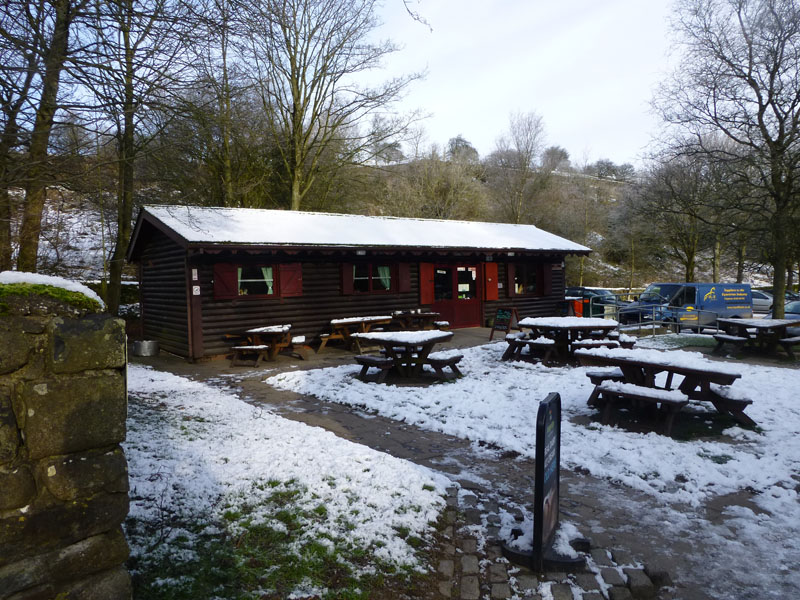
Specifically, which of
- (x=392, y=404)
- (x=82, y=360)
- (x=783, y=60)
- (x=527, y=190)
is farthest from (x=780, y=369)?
(x=527, y=190)

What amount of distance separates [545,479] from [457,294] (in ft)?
47.0

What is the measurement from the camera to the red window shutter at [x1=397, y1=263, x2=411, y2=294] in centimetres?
1577

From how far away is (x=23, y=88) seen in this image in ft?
15.9

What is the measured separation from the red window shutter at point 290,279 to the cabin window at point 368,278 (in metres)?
1.38

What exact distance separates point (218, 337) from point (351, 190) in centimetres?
1691

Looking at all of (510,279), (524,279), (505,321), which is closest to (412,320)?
(505,321)

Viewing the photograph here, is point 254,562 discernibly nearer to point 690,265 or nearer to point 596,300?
point 596,300

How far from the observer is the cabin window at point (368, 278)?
14.6 meters

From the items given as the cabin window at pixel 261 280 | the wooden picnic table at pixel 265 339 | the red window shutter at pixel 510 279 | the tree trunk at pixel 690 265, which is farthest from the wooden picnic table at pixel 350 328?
the tree trunk at pixel 690 265

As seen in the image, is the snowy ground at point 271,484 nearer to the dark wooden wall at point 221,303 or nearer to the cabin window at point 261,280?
the dark wooden wall at point 221,303

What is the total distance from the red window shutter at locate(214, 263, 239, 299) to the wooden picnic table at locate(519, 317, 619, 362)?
6890mm

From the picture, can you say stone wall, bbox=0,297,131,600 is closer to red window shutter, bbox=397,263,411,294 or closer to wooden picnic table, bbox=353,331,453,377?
wooden picnic table, bbox=353,331,453,377

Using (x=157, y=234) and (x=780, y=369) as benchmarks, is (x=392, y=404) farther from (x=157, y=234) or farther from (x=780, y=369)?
(x=157, y=234)

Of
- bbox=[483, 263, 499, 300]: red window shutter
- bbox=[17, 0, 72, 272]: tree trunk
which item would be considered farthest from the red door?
bbox=[17, 0, 72, 272]: tree trunk
